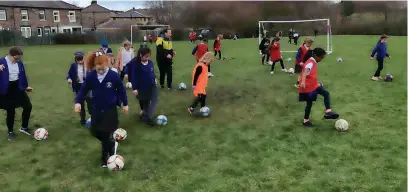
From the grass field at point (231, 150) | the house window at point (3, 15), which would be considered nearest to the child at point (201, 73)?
the grass field at point (231, 150)

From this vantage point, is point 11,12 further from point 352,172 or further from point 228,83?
point 352,172

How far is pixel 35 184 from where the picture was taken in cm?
532

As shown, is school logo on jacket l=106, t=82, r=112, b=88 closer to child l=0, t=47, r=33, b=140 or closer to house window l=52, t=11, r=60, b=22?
child l=0, t=47, r=33, b=140

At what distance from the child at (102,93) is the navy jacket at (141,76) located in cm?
221

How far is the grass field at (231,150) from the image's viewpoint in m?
5.25

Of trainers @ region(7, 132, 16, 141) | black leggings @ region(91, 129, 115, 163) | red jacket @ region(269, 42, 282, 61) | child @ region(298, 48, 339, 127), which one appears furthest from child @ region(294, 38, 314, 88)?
trainers @ region(7, 132, 16, 141)

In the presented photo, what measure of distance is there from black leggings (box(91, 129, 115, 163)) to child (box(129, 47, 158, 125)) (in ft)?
6.00

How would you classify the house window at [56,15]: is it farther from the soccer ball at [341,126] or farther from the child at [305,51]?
the soccer ball at [341,126]

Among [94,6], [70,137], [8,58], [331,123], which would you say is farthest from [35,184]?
Answer: [94,6]

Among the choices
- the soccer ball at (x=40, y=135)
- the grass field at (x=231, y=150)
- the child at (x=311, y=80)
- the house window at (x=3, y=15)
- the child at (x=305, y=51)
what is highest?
the house window at (x=3, y=15)

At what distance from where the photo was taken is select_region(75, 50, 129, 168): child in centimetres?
528

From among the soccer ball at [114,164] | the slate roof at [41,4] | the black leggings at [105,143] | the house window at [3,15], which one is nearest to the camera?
the black leggings at [105,143]

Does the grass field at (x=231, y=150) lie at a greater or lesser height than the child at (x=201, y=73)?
lesser

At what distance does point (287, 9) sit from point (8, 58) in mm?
57062
